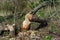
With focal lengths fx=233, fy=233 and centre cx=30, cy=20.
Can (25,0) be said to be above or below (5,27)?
above

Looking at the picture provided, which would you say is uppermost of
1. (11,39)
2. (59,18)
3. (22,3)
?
(22,3)

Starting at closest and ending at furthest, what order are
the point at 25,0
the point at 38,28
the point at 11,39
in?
1. the point at 11,39
2. the point at 38,28
3. the point at 25,0

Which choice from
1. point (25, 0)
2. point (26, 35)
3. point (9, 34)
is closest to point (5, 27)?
point (9, 34)

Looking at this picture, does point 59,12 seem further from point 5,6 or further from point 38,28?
point 5,6

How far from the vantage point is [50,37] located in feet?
22.4

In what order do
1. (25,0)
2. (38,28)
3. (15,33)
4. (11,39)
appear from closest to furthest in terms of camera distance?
1. (11,39)
2. (15,33)
3. (38,28)
4. (25,0)

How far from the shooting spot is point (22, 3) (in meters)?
10.3

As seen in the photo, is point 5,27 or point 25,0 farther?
point 25,0

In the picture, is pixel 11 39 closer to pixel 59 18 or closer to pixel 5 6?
pixel 59 18

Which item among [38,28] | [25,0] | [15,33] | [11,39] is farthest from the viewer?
[25,0]

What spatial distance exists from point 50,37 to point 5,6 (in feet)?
13.7

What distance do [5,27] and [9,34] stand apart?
38 centimetres

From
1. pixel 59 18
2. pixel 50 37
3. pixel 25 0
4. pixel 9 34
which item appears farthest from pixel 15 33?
pixel 25 0

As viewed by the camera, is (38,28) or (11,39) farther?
(38,28)
